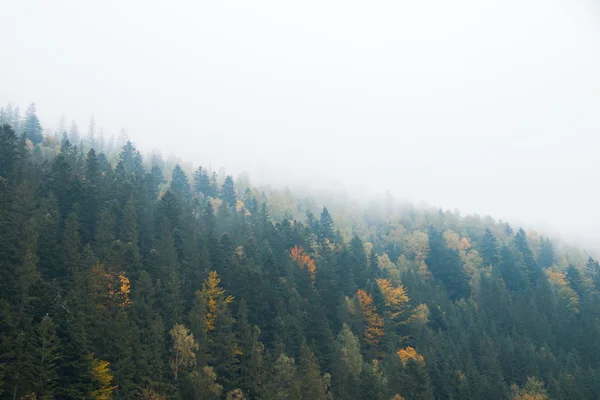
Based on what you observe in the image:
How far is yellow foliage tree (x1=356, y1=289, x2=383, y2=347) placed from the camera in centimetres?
7800

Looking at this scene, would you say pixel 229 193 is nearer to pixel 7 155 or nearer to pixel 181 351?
pixel 7 155

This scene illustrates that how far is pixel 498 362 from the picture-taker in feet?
245

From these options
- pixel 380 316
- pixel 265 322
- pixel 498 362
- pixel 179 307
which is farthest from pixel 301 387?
pixel 498 362

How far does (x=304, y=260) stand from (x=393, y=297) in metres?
22.3

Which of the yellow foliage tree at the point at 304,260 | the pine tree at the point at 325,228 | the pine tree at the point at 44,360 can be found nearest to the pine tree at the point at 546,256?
the pine tree at the point at 325,228

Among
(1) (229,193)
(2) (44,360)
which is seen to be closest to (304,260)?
(1) (229,193)

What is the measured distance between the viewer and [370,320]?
3157 inches

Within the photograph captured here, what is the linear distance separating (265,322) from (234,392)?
1650 cm

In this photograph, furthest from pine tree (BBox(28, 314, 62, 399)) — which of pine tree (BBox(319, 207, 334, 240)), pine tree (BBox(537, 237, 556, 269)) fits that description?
pine tree (BBox(537, 237, 556, 269))

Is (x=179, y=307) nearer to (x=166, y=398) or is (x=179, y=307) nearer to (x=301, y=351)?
(x=166, y=398)

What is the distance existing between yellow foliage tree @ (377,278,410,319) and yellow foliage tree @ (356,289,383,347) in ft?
19.6

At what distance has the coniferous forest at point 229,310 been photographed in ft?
139

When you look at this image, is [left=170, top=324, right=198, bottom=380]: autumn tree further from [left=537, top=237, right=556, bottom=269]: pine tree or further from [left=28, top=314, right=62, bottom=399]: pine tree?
[left=537, top=237, right=556, bottom=269]: pine tree

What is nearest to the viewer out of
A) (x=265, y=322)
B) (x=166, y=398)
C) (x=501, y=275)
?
(x=166, y=398)
